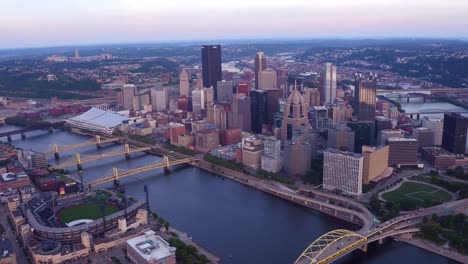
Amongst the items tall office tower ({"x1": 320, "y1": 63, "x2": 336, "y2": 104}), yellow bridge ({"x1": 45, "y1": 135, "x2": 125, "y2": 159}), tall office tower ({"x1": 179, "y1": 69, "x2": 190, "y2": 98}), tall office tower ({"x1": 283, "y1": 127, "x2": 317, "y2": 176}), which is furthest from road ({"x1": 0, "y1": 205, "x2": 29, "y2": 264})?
tall office tower ({"x1": 320, "y1": 63, "x2": 336, "y2": 104})

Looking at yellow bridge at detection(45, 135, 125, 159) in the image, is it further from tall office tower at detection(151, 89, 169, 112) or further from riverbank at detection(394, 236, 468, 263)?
riverbank at detection(394, 236, 468, 263)

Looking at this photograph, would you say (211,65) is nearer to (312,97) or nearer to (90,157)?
(312,97)

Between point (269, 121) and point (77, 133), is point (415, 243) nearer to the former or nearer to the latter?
point (269, 121)

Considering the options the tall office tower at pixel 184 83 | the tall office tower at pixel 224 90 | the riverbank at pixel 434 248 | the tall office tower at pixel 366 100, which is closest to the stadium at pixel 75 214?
the riverbank at pixel 434 248

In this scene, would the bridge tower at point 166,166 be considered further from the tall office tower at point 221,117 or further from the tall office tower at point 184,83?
the tall office tower at point 184,83

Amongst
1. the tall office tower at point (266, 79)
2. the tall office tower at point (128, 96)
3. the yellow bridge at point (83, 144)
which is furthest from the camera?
the tall office tower at point (128, 96)

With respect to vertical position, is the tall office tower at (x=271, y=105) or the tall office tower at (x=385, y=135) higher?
the tall office tower at (x=271, y=105)
